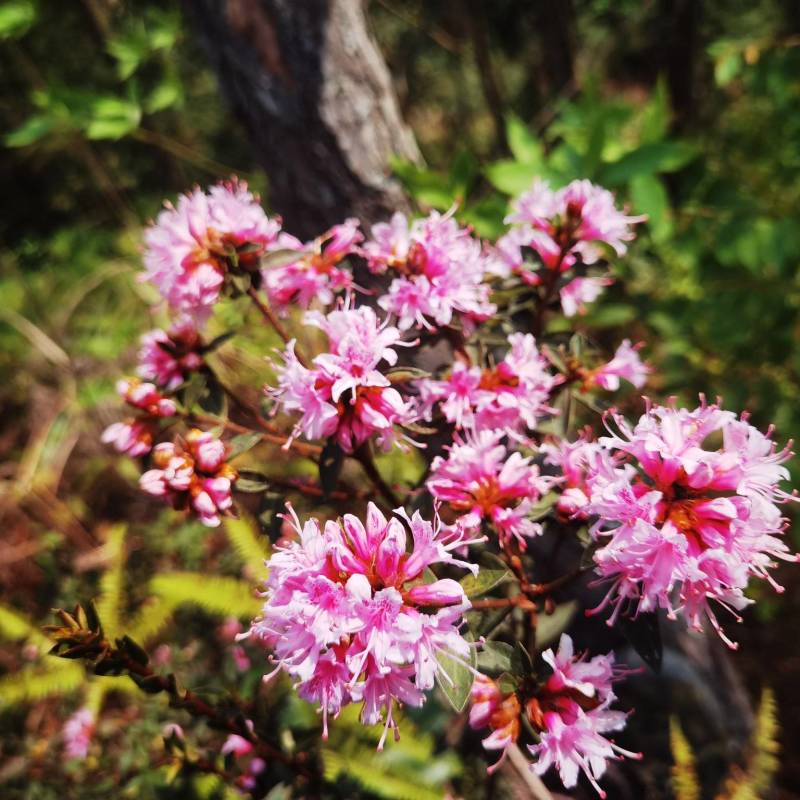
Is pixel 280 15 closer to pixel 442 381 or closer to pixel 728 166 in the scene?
pixel 442 381

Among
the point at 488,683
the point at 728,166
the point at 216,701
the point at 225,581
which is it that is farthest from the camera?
the point at 728,166

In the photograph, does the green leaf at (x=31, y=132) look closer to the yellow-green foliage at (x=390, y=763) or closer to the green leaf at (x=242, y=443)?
the green leaf at (x=242, y=443)

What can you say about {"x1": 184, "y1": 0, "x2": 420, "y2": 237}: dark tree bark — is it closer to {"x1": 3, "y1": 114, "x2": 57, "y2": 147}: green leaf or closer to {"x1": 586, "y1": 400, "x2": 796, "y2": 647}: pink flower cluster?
{"x1": 3, "y1": 114, "x2": 57, "y2": 147}: green leaf

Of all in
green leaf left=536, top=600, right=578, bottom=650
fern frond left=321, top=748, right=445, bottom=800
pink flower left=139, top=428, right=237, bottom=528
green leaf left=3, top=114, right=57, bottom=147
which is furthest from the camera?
green leaf left=3, top=114, right=57, bottom=147

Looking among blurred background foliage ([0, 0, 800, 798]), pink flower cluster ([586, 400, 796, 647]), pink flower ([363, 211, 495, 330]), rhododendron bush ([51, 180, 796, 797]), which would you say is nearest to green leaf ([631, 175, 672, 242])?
blurred background foliage ([0, 0, 800, 798])

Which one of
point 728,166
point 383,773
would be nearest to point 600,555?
point 383,773
